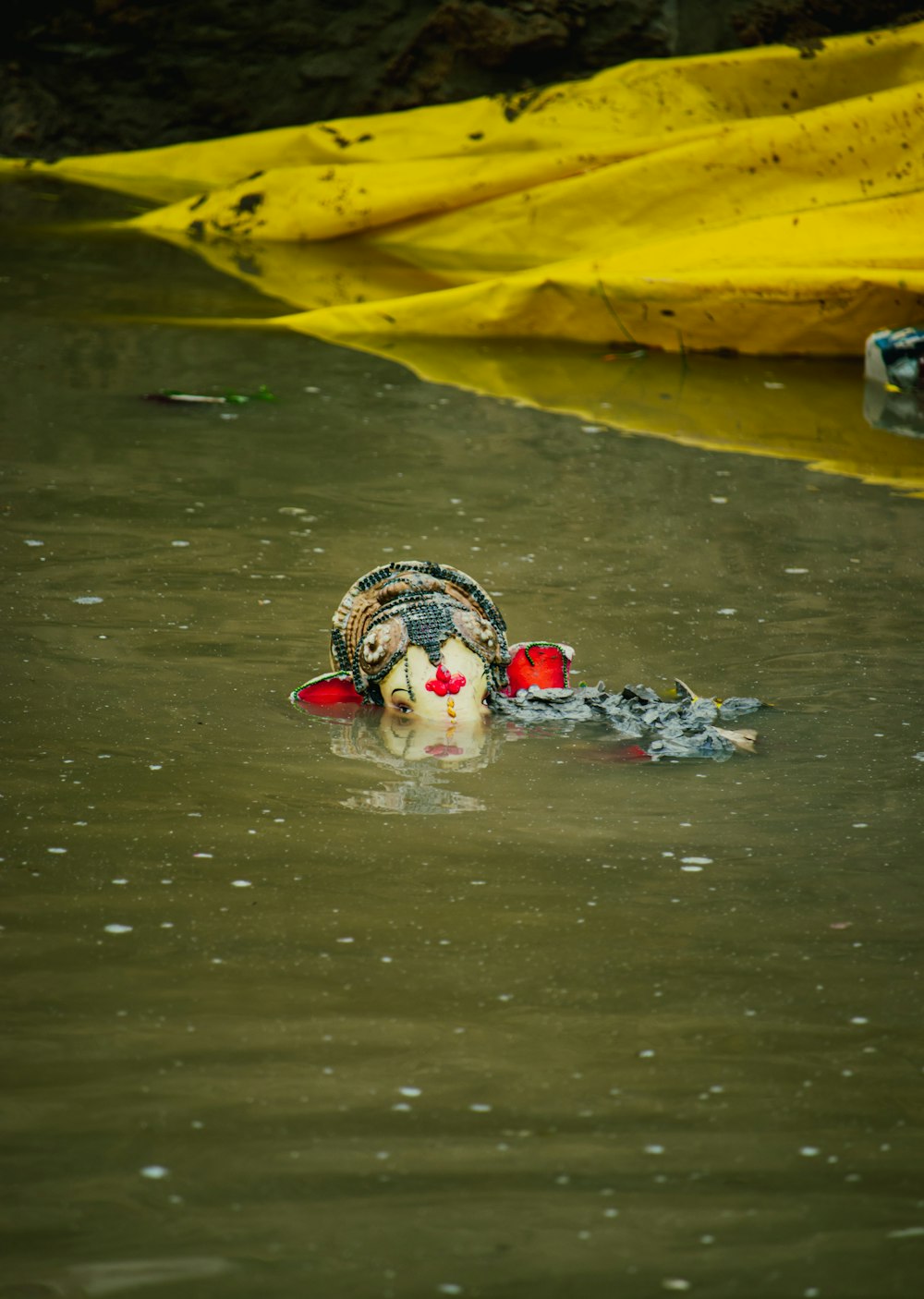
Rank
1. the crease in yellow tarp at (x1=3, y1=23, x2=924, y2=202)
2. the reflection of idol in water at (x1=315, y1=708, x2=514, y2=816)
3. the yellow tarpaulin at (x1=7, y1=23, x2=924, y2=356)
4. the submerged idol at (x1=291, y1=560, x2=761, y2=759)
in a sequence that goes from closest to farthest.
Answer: the reflection of idol in water at (x1=315, y1=708, x2=514, y2=816) < the submerged idol at (x1=291, y1=560, x2=761, y2=759) < the yellow tarpaulin at (x1=7, y1=23, x2=924, y2=356) < the crease in yellow tarp at (x1=3, y1=23, x2=924, y2=202)

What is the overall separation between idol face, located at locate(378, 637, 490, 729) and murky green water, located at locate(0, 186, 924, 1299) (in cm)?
15

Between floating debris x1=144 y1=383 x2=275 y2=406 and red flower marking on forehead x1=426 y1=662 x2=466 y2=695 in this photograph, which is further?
floating debris x1=144 y1=383 x2=275 y2=406

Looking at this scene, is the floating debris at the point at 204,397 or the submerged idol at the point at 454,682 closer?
the submerged idol at the point at 454,682

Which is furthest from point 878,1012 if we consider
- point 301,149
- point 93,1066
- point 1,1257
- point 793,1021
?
point 301,149

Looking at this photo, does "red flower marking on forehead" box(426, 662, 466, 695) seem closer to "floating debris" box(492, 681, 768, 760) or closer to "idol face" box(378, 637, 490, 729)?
"idol face" box(378, 637, 490, 729)

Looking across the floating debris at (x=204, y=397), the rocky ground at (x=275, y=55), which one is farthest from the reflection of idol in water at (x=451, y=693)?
the rocky ground at (x=275, y=55)

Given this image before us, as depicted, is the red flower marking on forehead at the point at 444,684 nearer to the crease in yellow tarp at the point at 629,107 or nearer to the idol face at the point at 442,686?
the idol face at the point at 442,686

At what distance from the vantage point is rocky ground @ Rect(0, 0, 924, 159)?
1082cm

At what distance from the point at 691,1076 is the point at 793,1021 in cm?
21

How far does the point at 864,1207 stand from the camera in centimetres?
186

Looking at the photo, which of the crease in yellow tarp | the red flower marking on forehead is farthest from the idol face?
the crease in yellow tarp

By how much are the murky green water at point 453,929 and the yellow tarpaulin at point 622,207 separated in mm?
2290

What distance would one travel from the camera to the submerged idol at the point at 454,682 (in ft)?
11.0

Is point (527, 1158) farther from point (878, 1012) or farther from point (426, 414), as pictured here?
point (426, 414)
